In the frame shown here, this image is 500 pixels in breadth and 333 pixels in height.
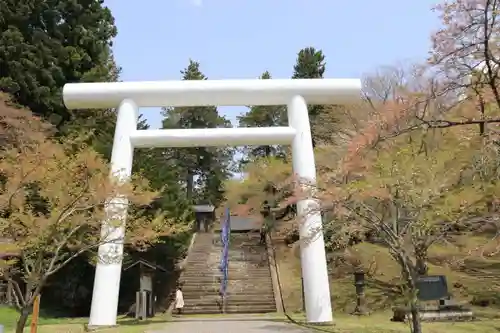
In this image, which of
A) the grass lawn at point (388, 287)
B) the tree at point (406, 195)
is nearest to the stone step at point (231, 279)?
the grass lawn at point (388, 287)

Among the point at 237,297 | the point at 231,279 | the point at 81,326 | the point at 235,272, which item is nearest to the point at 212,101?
the point at 81,326

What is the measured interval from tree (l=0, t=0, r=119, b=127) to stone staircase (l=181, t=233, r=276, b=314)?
830 cm

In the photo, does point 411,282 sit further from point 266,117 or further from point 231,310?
point 266,117

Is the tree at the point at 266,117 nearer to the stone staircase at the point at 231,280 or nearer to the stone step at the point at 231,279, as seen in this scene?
the stone staircase at the point at 231,280

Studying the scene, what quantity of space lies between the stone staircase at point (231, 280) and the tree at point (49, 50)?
27.2 ft

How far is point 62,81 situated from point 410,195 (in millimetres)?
16324

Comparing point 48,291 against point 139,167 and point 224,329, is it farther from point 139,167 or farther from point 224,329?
point 224,329

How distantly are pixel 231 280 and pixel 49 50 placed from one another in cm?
1201

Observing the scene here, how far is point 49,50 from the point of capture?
69.9ft

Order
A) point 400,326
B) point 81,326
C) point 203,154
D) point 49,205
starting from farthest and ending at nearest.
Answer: point 203,154
point 81,326
point 400,326
point 49,205

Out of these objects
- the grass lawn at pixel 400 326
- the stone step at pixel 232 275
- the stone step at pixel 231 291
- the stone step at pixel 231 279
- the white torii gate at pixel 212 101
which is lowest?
the grass lawn at pixel 400 326

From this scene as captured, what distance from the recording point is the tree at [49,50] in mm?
20578

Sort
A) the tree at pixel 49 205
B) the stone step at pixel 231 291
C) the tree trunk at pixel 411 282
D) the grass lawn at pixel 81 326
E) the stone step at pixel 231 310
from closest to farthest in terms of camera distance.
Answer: the tree trunk at pixel 411 282
the tree at pixel 49 205
the grass lawn at pixel 81 326
the stone step at pixel 231 310
the stone step at pixel 231 291

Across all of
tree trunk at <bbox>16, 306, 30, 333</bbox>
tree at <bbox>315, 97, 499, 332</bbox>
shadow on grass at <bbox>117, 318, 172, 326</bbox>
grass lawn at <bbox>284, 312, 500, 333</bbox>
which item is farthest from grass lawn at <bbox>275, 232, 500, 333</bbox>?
tree trunk at <bbox>16, 306, 30, 333</bbox>
